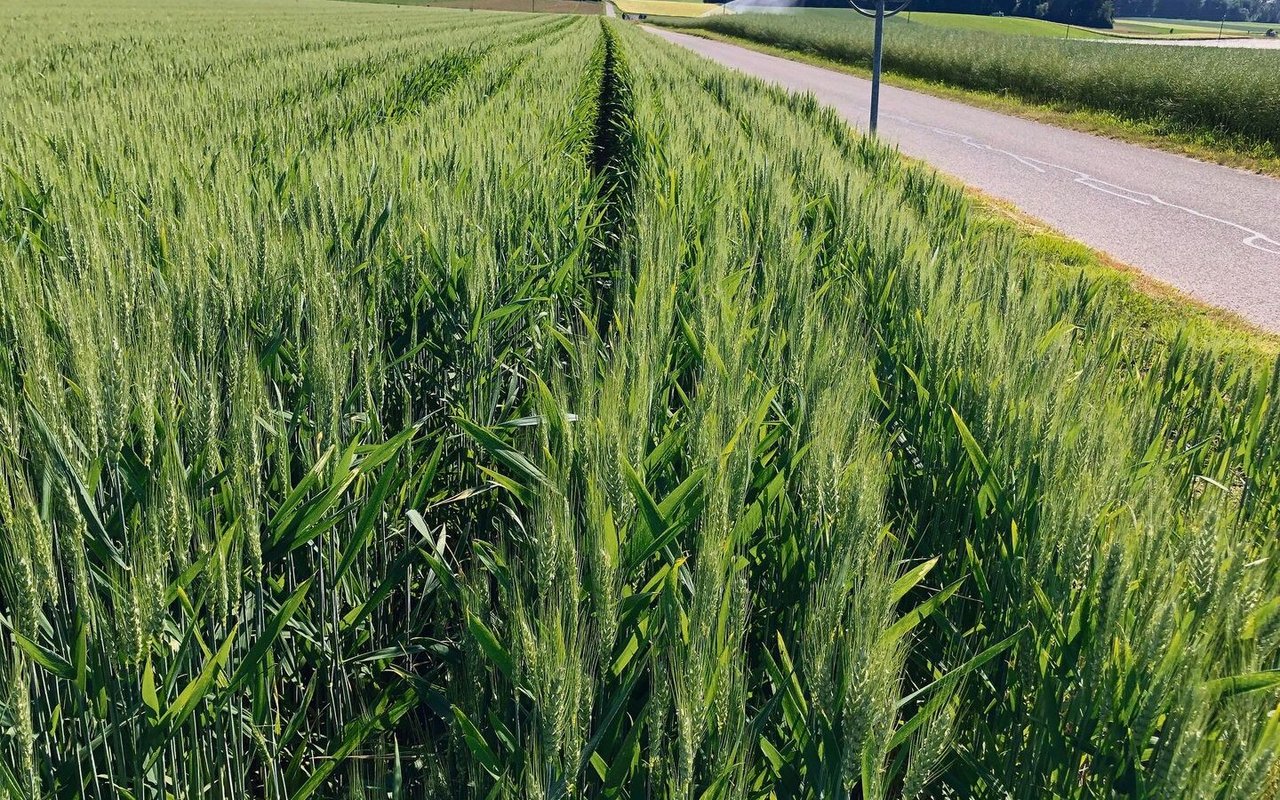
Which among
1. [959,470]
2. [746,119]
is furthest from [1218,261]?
[959,470]

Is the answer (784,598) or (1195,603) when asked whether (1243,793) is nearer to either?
(1195,603)

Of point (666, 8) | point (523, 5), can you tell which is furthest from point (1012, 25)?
point (666, 8)

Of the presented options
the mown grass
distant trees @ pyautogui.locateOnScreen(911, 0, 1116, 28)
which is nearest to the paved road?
the mown grass

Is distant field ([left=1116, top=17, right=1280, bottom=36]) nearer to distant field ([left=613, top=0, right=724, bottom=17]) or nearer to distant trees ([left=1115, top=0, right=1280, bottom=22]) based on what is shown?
distant trees ([left=1115, top=0, right=1280, bottom=22])

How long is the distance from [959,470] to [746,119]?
521 centimetres

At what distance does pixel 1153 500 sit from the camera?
1034 mm

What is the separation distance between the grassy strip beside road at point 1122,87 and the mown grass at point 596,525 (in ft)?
36.4

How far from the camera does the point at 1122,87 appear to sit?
1400 centimetres

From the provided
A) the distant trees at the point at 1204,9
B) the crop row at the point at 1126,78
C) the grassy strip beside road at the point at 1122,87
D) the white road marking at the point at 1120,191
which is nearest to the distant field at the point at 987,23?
the crop row at the point at 1126,78

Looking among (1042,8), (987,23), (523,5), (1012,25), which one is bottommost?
(1012,25)

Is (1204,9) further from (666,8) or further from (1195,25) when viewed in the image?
(666,8)

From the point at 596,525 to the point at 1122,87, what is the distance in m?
16.4

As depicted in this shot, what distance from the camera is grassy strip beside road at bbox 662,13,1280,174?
11178mm

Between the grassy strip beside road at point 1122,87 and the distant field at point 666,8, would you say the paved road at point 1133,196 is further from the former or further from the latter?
the distant field at point 666,8
